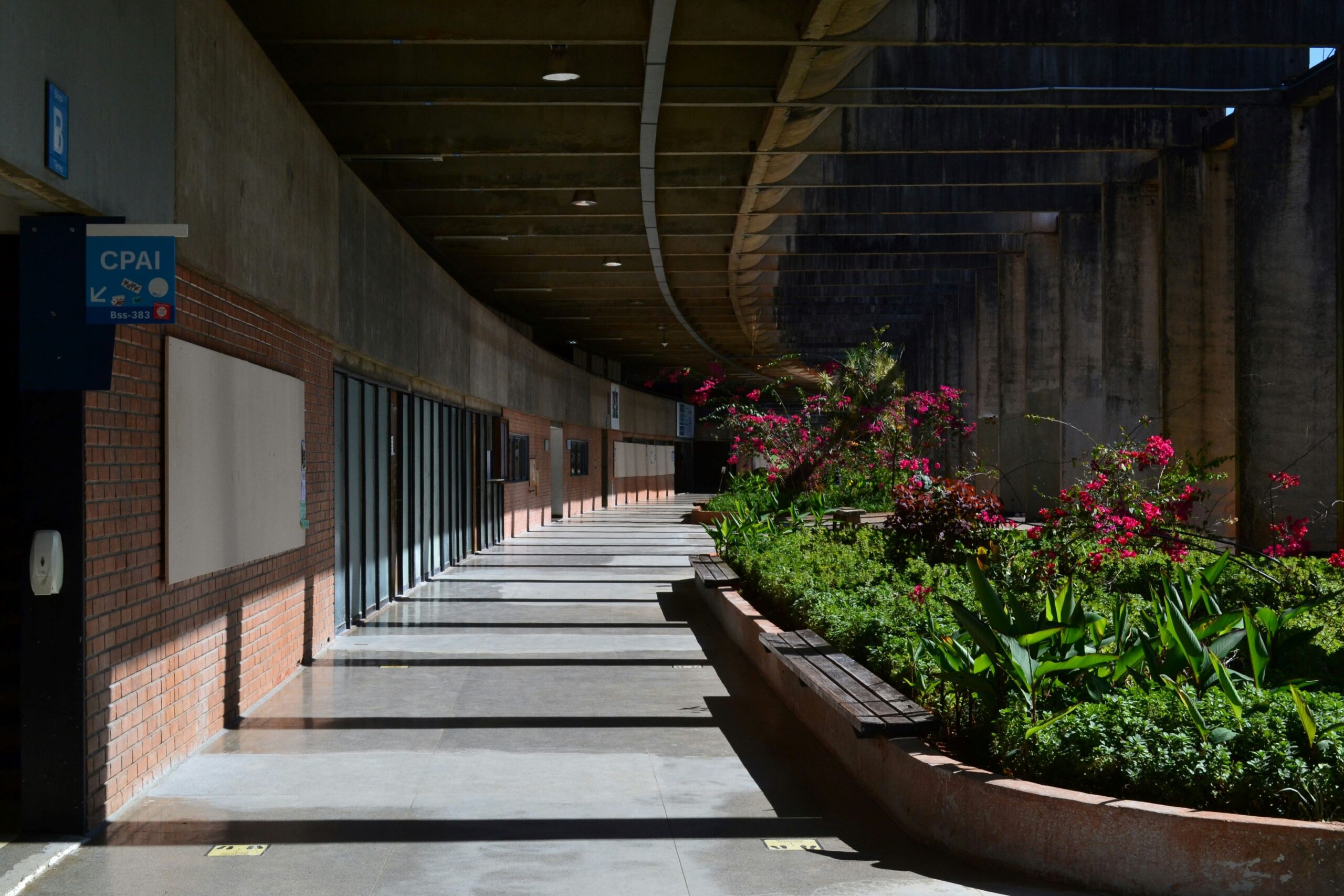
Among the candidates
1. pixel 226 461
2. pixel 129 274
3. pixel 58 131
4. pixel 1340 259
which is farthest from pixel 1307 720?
pixel 1340 259

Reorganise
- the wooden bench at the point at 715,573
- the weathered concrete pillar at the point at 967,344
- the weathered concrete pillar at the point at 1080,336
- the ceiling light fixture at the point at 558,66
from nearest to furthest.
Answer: the ceiling light fixture at the point at 558,66
the wooden bench at the point at 715,573
the weathered concrete pillar at the point at 1080,336
the weathered concrete pillar at the point at 967,344

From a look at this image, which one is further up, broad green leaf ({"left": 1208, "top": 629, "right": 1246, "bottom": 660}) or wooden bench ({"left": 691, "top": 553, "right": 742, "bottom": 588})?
broad green leaf ({"left": 1208, "top": 629, "right": 1246, "bottom": 660})

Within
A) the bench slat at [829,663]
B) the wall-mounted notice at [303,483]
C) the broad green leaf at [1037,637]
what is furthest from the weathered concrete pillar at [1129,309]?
the broad green leaf at [1037,637]

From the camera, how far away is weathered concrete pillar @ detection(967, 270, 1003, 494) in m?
28.2

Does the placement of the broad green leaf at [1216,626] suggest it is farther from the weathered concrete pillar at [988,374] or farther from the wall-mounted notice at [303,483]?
the weathered concrete pillar at [988,374]

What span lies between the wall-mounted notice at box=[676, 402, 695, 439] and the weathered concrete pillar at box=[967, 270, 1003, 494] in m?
25.8

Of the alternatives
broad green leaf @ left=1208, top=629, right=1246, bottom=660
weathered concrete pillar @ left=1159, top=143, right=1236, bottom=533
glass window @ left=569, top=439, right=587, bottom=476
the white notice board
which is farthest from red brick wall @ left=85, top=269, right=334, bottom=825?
glass window @ left=569, top=439, right=587, bottom=476

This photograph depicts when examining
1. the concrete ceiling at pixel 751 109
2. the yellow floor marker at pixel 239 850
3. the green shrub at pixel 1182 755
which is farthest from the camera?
the concrete ceiling at pixel 751 109

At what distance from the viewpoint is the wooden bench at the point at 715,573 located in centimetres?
1283

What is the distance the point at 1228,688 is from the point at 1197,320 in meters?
13.5

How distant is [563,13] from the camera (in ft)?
29.4

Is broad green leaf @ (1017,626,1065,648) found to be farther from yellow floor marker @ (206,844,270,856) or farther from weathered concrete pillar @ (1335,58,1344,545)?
weathered concrete pillar @ (1335,58,1344,545)

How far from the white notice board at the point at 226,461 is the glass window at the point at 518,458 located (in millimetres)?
15919

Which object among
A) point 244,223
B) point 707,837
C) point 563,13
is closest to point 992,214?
point 563,13
